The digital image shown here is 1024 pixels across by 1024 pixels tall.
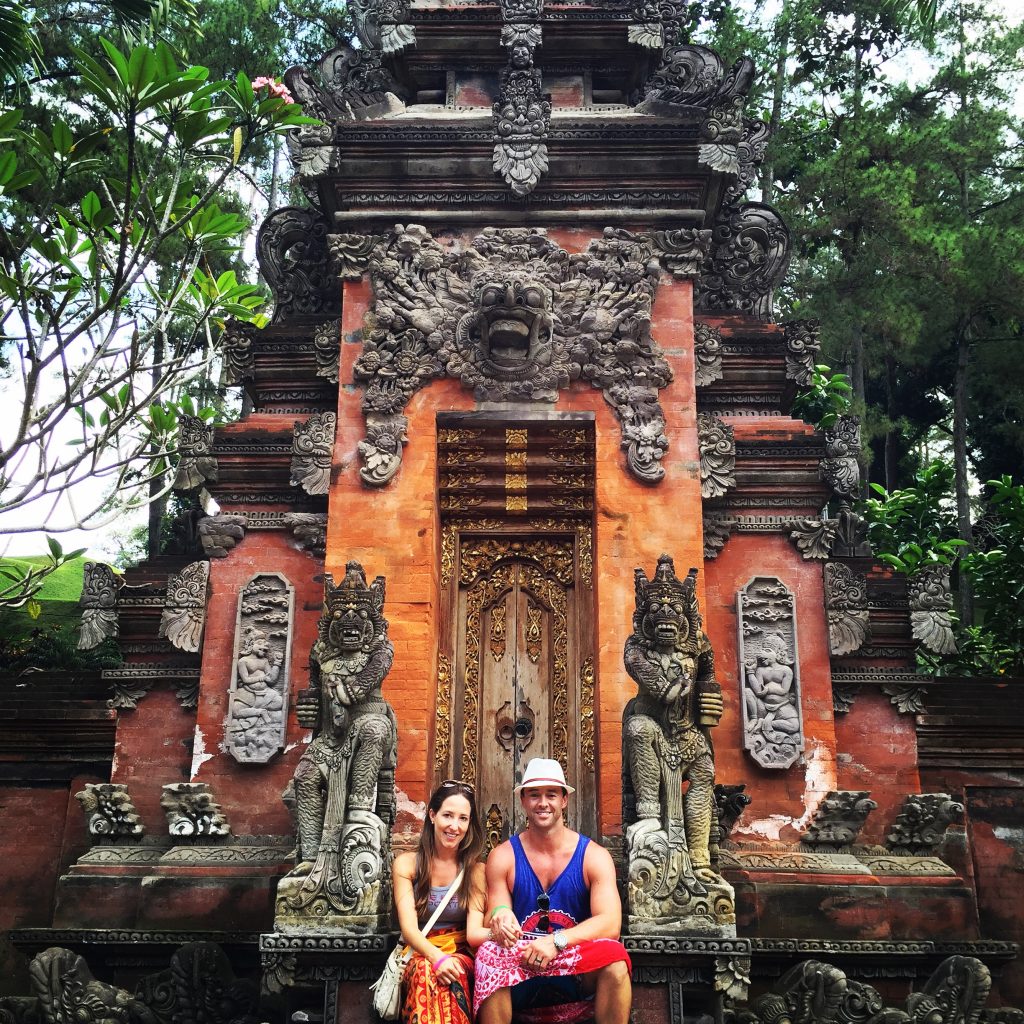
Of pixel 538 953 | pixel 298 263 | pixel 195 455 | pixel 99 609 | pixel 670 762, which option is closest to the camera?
pixel 538 953

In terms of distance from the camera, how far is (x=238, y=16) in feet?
66.6

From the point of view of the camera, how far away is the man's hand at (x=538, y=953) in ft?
17.3

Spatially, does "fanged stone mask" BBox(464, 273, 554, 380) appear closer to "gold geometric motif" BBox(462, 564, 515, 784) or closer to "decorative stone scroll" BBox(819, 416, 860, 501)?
"gold geometric motif" BBox(462, 564, 515, 784)

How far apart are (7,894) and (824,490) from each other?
311 inches

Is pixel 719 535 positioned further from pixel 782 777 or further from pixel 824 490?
pixel 782 777

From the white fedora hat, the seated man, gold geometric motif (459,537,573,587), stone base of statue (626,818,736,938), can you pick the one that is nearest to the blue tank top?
the seated man

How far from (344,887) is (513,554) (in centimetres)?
378

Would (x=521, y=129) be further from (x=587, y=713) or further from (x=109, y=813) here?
(x=109, y=813)

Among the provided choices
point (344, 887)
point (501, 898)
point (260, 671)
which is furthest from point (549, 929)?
point (260, 671)

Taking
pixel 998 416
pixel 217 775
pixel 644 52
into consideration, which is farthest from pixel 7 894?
pixel 998 416

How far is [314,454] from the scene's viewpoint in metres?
9.78

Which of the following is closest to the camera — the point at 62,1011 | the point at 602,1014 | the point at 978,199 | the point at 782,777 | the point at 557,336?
the point at 602,1014

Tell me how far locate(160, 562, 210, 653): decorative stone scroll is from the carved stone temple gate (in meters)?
0.03

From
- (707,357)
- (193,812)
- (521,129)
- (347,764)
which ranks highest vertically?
(521,129)
